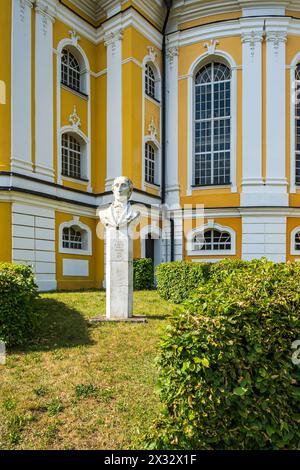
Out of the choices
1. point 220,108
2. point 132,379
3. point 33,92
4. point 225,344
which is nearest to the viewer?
point 225,344

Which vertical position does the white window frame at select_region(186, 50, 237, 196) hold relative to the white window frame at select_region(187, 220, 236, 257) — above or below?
above

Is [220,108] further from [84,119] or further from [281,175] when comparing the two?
[84,119]

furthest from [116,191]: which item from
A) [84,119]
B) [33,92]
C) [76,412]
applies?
[84,119]

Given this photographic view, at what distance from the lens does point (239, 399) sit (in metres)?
3.45

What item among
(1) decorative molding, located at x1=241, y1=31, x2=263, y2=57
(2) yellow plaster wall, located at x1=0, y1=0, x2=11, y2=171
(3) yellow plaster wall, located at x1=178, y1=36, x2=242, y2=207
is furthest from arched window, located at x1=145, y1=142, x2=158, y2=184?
(2) yellow plaster wall, located at x1=0, y1=0, x2=11, y2=171

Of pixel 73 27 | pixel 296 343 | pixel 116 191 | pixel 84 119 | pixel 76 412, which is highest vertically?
pixel 73 27

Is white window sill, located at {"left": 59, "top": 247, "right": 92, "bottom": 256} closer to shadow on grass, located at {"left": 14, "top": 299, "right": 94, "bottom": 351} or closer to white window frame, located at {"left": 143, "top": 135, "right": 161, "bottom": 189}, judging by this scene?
white window frame, located at {"left": 143, "top": 135, "right": 161, "bottom": 189}

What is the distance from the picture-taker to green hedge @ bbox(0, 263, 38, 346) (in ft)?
22.3

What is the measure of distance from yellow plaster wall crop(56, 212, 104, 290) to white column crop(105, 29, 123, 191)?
2266 millimetres

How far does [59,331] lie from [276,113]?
50.9ft

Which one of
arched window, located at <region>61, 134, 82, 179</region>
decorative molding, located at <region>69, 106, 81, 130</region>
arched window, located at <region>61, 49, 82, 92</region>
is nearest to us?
decorative molding, located at <region>69, 106, 81, 130</region>

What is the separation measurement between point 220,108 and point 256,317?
18.0m

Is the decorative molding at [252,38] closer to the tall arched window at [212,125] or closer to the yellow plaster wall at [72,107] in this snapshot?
the tall arched window at [212,125]

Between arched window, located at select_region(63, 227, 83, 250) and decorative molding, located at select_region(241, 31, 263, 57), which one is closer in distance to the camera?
arched window, located at select_region(63, 227, 83, 250)
